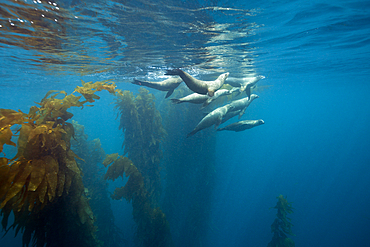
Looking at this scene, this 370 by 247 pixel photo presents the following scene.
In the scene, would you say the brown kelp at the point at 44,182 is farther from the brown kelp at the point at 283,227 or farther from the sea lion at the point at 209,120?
the brown kelp at the point at 283,227

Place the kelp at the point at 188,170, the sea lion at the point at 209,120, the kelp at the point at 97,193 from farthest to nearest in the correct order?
1. the kelp at the point at 188,170
2. the kelp at the point at 97,193
3. the sea lion at the point at 209,120

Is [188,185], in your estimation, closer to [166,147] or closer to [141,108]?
[166,147]

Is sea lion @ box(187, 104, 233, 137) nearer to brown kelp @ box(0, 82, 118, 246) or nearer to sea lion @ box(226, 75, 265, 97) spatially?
sea lion @ box(226, 75, 265, 97)

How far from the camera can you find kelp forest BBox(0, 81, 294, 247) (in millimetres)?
2971

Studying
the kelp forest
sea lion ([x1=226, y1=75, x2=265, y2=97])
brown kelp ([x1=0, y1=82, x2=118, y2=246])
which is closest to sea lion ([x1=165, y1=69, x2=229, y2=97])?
the kelp forest

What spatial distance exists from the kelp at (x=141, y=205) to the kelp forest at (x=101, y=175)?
44mm

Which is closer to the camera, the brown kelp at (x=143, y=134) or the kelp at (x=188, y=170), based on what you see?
the brown kelp at (x=143, y=134)

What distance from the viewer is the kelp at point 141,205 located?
280 inches

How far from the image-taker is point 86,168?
971 centimetres

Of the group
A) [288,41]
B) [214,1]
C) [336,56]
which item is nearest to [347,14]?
[288,41]

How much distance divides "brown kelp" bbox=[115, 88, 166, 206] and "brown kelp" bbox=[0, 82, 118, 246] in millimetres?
4719

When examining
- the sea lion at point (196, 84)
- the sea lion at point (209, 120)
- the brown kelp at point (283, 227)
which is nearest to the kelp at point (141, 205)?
the sea lion at point (209, 120)

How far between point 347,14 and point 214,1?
5.94 metres

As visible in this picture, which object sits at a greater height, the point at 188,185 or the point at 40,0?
the point at 40,0
